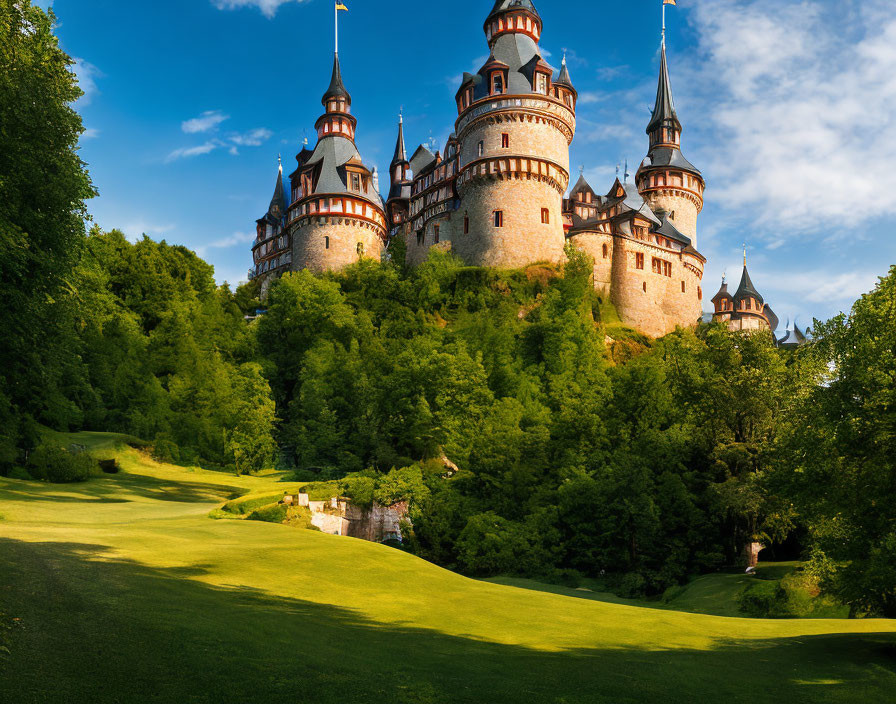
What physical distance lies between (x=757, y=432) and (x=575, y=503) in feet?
26.5

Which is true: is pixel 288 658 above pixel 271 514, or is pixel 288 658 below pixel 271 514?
below

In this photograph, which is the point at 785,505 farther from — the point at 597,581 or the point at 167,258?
the point at 167,258

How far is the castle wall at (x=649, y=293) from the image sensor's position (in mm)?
72438

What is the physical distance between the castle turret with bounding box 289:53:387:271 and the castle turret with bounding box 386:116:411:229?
6164 millimetres

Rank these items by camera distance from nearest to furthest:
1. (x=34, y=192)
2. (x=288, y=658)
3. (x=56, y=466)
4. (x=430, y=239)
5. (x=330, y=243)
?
1. (x=288, y=658)
2. (x=34, y=192)
3. (x=56, y=466)
4. (x=430, y=239)
5. (x=330, y=243)

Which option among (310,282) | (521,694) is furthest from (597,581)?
(310,282)

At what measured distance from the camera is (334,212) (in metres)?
73.1

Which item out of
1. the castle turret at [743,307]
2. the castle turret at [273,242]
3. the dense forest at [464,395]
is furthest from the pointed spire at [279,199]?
the castle turret at [743,307]

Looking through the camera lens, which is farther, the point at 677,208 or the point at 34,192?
the point at 677,208

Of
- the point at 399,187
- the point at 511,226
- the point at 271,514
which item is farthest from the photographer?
the point at 399,187

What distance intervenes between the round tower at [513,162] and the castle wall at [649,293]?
7.32m

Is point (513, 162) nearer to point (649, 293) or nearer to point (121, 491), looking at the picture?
point (649, 293)

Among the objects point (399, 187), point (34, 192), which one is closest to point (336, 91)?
point (399, 187)

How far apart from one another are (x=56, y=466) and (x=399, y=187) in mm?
59328
